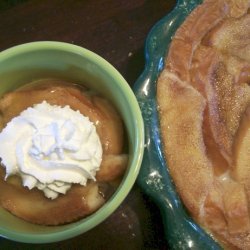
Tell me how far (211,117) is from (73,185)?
0.25 m

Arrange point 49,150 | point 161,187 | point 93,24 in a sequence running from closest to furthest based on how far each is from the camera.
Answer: point 49,150 < point 161,187 < point 93,24

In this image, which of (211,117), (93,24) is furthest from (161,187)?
(93,24)

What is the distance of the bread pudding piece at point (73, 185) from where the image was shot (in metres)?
0.55

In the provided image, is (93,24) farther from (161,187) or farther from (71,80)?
(161,187)

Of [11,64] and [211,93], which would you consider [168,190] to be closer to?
[211,93]

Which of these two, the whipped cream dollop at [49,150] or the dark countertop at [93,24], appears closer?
the whipped cream dollop at [49,150]

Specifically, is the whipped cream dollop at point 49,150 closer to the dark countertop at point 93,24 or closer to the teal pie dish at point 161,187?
the teal pie dish at point 161,187

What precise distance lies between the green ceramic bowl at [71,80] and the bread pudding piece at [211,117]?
118 millimetres

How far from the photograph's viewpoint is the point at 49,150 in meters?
0.53

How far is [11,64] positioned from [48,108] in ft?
0.26

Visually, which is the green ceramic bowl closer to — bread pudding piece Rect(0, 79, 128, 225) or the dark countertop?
bread pudding piece Rect(0, 79, 128, 225)

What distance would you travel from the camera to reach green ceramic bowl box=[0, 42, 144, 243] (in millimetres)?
502

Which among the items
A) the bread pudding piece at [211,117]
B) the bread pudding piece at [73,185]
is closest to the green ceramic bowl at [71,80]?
the bread pudding piece at [73,185]

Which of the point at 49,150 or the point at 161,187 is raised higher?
the point at 49,150
